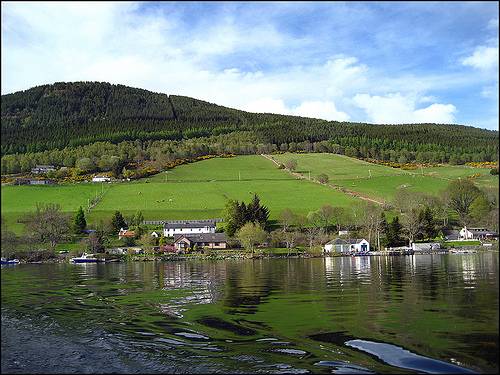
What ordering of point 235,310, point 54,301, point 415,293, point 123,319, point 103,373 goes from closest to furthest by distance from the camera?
point 103,373 < point 123,319 < point 235,310 < point 415,293 < point 54,301

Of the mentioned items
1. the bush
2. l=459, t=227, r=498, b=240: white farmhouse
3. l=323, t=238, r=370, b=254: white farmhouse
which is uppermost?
the bush

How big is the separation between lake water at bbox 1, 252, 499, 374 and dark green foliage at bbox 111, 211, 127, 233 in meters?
40.4

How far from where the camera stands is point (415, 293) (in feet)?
59.6

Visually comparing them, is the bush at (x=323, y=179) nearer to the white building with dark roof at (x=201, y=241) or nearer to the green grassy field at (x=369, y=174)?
the green grassy field at (x=369, y=174)

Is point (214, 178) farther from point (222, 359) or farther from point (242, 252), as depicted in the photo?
point (222, 359)

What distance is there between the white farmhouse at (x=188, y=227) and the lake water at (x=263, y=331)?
52.1 m

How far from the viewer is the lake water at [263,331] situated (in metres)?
9.30

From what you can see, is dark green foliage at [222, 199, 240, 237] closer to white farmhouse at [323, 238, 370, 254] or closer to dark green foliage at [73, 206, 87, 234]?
white farmhouse at [323, 238, 370, 254]

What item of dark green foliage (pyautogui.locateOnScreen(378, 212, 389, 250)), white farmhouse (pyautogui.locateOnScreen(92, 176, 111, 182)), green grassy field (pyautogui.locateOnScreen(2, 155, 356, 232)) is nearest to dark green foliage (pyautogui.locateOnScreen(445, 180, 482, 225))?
dark green foliage (pyautogui.locateOnScreen(378, 212, 389, 250))

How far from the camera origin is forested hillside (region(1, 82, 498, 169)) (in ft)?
179

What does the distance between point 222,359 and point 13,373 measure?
4075 mm

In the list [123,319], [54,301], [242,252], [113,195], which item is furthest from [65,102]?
[123,319]

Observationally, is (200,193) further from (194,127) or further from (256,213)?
(194,127)

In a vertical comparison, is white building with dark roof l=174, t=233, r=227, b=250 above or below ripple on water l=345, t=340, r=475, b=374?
above
